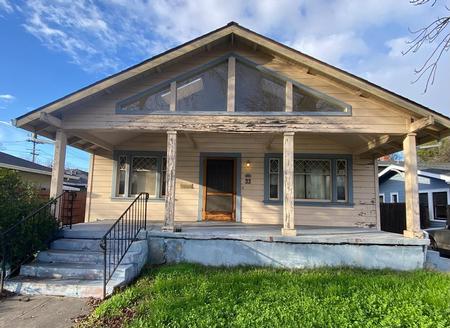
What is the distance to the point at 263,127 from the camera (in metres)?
6.65

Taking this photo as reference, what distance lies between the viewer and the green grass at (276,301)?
11.9ft

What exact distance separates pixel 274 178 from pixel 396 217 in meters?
6.58

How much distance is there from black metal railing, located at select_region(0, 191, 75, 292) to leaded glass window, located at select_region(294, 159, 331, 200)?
6513mm

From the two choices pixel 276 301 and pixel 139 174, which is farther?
pixel 139 174

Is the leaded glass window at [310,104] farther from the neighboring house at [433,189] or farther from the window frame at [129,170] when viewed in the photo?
the neighboring house at [433,189]

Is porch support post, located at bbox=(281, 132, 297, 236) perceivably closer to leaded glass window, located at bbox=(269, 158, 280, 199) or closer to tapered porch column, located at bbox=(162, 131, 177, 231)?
tapered porch column, located at bbox=(162, 131, 177, 231)

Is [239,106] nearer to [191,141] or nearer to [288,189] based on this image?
[288,189]

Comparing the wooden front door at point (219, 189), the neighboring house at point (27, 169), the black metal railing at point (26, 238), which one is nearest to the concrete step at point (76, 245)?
the black metal railing at point (26, 238)

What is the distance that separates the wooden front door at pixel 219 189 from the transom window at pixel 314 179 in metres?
1.12

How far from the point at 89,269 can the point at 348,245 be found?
16.5 ft

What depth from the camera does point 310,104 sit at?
680 cm

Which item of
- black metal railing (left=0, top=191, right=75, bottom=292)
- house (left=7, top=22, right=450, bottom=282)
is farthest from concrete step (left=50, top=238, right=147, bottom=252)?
house (left=7, top=22, right=450, bottom=282)

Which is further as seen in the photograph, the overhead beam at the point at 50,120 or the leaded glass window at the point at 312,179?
the leaded glass window at the point at 312,179

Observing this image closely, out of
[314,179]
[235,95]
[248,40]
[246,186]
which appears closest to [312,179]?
[314,179]
